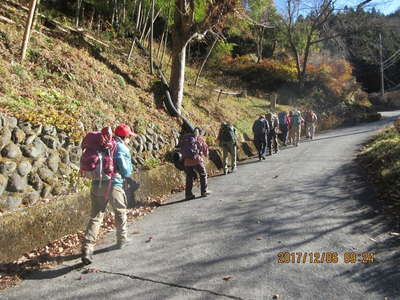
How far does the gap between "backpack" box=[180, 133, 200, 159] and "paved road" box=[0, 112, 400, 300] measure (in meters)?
1.11

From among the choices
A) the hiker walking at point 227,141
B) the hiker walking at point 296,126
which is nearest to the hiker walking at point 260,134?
the hiker walking at point 227,141

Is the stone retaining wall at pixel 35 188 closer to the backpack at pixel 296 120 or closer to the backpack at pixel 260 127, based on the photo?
the backpack at pixel 260 127

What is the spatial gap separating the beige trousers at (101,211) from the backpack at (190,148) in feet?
9.94

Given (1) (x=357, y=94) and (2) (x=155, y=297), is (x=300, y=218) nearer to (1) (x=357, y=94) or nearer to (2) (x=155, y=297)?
(2) (x=155, y=297)

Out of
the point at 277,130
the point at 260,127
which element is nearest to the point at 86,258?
the point at 260,127

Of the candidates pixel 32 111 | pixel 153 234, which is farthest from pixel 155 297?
pixel 32 111

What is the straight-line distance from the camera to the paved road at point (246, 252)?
155 inches

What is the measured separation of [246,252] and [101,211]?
2257mm

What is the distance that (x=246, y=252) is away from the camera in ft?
15.9

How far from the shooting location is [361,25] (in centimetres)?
2980

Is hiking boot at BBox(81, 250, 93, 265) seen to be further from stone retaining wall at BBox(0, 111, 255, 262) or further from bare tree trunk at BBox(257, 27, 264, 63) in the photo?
bare tree trunk at BBox(257, 27, 264, 63)

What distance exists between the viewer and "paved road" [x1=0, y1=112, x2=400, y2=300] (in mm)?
3947

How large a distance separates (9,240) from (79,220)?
4.65ft

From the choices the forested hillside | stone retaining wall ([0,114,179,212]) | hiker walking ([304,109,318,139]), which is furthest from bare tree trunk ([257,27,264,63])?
stone retaining wall ([0,114,179,212])
